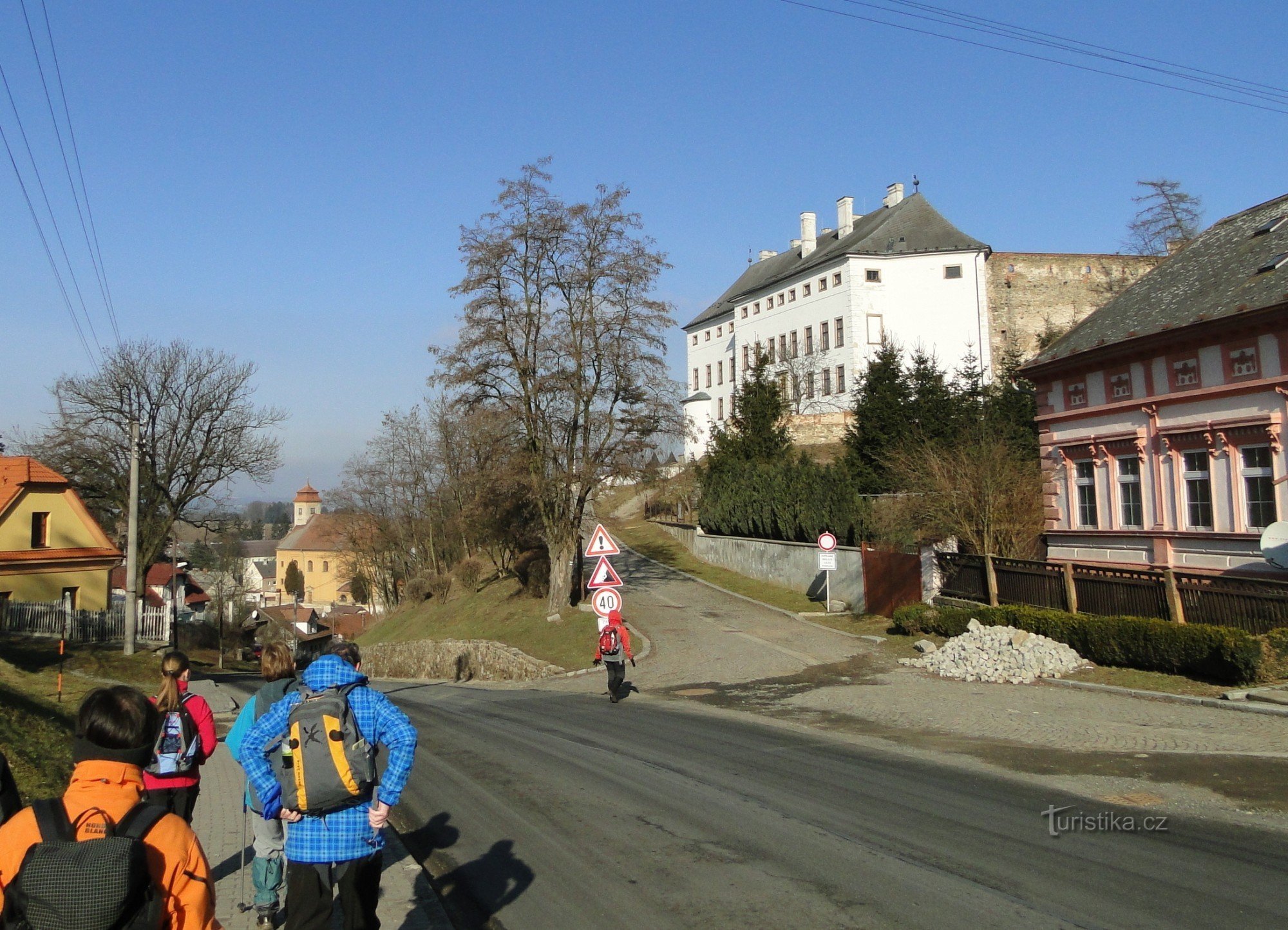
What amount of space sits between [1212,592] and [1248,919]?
12.7 metres

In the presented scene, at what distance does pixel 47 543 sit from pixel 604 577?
29.1m

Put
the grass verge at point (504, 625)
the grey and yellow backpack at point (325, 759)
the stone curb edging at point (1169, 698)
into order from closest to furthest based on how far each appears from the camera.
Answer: the grey and yellow backpack at point (325, 759) < the stone curb edging at point (1169, 698) < the grass verge at point (504, 625)

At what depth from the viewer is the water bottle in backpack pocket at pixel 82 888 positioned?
295cm

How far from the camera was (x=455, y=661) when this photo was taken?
1246 inches

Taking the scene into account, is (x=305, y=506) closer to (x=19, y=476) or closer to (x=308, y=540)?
(x=308, y=540)

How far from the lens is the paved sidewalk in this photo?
6.12 meters

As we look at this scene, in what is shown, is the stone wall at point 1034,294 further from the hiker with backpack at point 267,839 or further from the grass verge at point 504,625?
the hiker with backpack at point 267,839

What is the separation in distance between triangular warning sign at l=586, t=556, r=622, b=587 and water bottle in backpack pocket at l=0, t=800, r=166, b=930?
16677mm

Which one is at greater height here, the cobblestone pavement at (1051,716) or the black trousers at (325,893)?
the black trousers at (325,893)

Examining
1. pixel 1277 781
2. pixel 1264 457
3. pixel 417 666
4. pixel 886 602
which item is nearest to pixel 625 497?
pixel 417 666

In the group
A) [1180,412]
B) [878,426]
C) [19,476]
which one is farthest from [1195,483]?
[19,476]

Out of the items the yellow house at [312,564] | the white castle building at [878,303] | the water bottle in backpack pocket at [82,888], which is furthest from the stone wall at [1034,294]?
the yellow house at [312,564]

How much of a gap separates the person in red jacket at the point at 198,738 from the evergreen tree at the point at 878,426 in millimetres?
32318

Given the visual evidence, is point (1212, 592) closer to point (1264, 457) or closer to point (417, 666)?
point (1264, 457)
